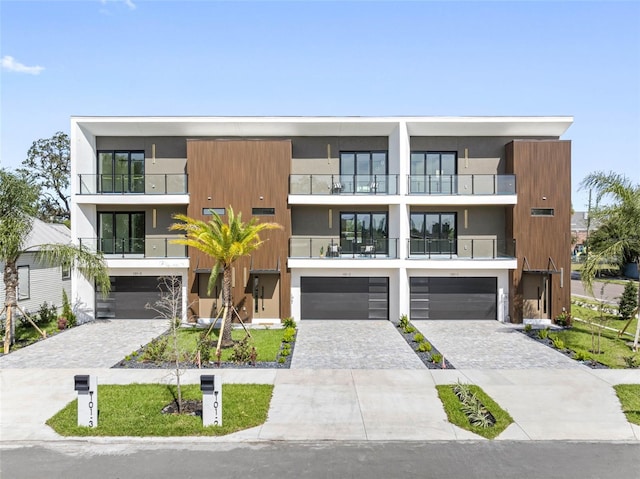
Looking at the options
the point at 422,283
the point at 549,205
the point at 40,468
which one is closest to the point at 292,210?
A: the point at 422,283

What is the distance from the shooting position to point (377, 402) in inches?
393

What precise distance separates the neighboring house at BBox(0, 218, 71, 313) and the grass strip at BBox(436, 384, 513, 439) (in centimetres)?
1659

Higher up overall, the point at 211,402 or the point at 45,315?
the point at 211,402

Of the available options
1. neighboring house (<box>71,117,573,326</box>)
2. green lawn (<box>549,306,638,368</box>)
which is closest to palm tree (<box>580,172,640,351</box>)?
green lawn (<box>549,306,638,368</box>)

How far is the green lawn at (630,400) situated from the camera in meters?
9.16

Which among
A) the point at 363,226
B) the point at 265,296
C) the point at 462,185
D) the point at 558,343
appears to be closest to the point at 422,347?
the point at 558,343

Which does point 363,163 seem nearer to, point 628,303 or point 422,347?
point 422,347

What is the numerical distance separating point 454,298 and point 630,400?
10.1 m

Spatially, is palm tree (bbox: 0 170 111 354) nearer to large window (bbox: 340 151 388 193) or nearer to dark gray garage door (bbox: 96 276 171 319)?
dark gray garage door (bbox: 96 276 171 319)

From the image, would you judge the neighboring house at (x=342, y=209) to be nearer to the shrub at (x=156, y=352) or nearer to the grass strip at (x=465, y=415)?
the shrub at (x=156, y=352)

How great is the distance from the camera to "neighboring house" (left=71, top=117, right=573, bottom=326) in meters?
19.1

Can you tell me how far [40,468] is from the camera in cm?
716

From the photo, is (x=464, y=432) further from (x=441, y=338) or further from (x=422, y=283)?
(x=422, y=283)

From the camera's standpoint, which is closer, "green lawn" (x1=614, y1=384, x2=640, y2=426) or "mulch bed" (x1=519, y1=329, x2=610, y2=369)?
"green lawn" (x1=614, y1=384, x2=640, y2=426)
